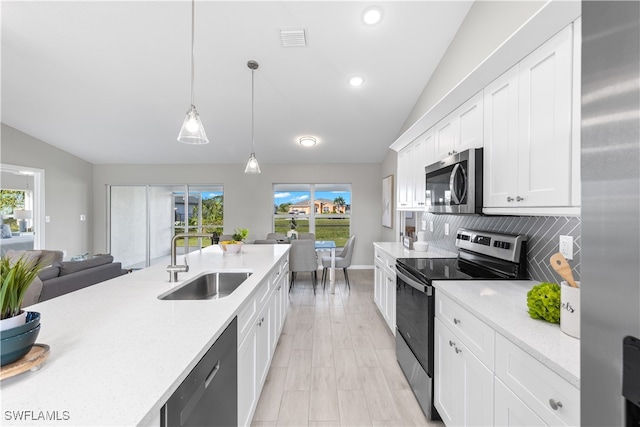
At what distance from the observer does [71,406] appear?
635 mm

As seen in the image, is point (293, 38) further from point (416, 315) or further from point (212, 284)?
point (416, 315)

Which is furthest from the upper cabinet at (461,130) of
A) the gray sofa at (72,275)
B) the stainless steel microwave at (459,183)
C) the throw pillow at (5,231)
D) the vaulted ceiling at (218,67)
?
the throw pillow at (5,231)

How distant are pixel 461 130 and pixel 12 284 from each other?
8.14ft

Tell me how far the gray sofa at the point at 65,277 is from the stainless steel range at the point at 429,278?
2.79 meters

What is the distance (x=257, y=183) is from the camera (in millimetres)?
6414

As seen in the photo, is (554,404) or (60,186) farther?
(60,186)

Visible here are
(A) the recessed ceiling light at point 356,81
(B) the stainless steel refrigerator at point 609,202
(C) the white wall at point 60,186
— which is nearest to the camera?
(B) the stainless steel refrigerator at point 609,202

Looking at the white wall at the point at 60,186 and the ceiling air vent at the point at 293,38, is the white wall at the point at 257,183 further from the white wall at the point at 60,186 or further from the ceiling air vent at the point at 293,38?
the ceiling air vent at the point at 293,38

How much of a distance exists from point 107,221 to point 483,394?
7741 mm

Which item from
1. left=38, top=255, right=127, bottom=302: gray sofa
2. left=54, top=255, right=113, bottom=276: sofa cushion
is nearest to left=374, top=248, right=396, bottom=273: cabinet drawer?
left=38, top=255, right=127, bottom=302: gray sofa

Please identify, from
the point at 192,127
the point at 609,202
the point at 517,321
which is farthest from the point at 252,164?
the point at 609,202

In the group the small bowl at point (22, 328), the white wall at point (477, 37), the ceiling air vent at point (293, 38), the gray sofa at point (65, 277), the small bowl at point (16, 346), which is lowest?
the gray sofa at point (65, 277)

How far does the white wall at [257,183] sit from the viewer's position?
6.39m

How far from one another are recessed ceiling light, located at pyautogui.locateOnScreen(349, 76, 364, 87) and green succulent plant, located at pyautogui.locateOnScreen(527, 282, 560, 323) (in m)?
3.07
